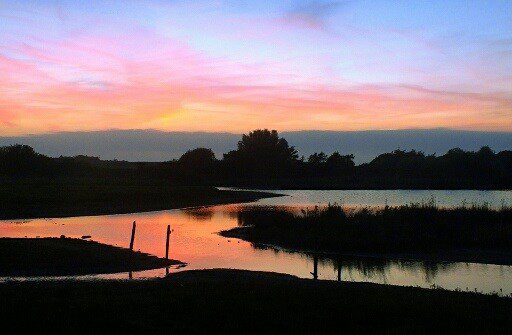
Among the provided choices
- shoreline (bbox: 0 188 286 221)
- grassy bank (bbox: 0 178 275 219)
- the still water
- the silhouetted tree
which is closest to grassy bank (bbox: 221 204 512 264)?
the still water

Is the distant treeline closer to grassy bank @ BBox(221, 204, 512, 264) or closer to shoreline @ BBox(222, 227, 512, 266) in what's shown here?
grassy bank @ BBox(221, 204, 512, 264)

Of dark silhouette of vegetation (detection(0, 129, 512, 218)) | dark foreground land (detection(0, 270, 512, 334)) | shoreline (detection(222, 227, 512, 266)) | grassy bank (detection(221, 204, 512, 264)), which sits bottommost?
shoreline (detection(222, 227, 512, 266))

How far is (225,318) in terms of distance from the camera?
12.0 metres

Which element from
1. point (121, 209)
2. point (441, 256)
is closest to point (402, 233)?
point (441, 256)

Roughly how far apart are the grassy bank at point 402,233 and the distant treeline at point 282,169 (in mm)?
88103

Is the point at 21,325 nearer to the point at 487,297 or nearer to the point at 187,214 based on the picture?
the point at 487,297

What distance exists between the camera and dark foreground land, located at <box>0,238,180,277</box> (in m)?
24.3

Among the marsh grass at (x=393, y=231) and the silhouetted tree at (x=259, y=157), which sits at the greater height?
the silhouetted tree at (x=259, y=157)

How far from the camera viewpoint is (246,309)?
42.2 feet

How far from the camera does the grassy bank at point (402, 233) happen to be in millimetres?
32688

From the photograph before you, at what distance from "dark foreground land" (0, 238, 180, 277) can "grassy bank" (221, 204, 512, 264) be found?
35.5 feet

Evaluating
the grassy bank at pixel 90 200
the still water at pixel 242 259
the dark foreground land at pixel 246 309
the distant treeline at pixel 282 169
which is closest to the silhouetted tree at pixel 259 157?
the distant treeline at pixel 282 169

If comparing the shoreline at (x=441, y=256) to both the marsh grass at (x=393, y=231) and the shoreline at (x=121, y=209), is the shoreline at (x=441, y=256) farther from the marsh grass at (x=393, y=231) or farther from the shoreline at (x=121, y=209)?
the shoreline at (x=121, y=209)

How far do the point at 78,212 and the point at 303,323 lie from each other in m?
50.0
